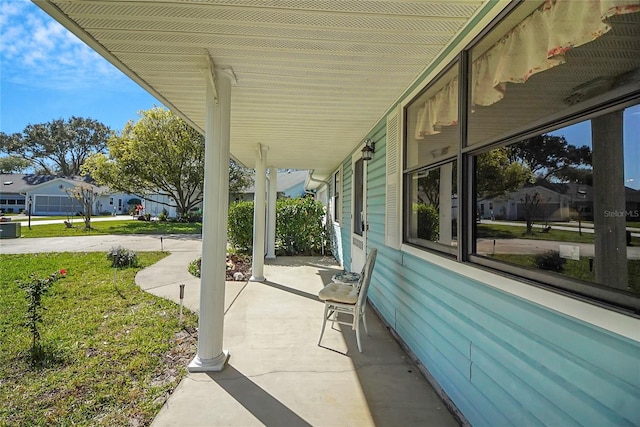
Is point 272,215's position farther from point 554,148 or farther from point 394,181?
point 554,148

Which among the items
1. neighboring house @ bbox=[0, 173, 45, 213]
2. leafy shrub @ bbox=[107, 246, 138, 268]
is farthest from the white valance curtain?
neighboring house @ bbox=[0, 173, 45, 213]

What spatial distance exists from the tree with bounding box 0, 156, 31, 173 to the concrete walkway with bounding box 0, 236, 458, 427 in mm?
51527

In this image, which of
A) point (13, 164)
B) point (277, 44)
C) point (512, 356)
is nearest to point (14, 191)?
point (13, 164)

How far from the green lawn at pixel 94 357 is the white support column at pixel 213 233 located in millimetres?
307

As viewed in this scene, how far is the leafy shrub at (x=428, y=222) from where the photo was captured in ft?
8.34

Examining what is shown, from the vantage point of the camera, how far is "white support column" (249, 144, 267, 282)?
5609mm

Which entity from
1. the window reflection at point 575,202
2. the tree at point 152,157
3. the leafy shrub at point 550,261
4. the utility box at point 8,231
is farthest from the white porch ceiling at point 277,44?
the tree at point 152,157

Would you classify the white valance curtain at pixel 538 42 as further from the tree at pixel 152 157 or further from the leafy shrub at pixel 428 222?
the tree at pixel 152 157

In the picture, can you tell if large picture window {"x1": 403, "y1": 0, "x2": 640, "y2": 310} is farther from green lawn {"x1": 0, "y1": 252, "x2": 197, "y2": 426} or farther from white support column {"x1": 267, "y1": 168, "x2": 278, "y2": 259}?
white support column {"x1": 267, "y1": 168, "x2": 278, "y2": 259}

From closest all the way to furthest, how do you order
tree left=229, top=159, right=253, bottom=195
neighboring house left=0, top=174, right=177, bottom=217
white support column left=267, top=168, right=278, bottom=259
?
white support column left=267, top=168, right=278, bottom=259
tree left=229, top=159, right=253, bottom=195
neighboring house left=0, top=174, right=177, bottom=217

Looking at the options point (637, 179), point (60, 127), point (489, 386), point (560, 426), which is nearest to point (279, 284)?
point (489, 386)

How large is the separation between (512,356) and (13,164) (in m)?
55.7

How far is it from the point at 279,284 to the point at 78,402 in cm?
339

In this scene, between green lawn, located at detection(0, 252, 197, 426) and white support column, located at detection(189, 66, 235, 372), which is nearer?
green lawn, located at detection(0, 252, 197, 426)
